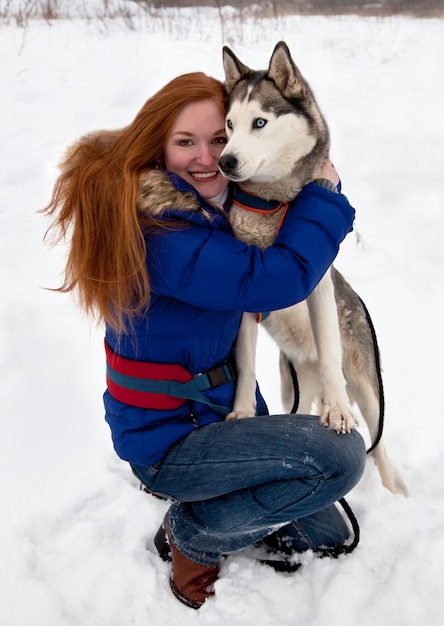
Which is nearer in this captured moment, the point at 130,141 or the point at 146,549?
the point at 130,141

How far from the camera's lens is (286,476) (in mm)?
1670

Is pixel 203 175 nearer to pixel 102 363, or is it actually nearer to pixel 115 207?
pixel 115 207

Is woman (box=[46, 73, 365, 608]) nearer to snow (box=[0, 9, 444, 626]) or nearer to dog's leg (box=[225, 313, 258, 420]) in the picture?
dog's leg (box=[225, 313, 258, 420])


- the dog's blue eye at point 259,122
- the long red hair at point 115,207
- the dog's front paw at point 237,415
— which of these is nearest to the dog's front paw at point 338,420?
the dog's front paw at point 237,415

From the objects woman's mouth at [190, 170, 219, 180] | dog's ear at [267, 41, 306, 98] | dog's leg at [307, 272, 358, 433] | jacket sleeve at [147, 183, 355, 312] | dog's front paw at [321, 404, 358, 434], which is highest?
dog's ear at [267, 41, 306, 98]

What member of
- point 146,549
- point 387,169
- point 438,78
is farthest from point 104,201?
point 438,78

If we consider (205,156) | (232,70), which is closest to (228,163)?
(205,156)

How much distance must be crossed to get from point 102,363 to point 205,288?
162 centimetres

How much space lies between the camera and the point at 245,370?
1.96 m

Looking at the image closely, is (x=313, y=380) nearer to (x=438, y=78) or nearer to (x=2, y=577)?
(x=2, y=577)

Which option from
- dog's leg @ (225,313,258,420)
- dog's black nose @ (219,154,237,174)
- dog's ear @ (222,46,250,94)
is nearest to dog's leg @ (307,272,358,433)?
dog's leg @ (225,313,258,420)

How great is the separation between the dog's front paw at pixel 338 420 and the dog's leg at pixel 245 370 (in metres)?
0.25

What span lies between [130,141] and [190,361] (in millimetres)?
670

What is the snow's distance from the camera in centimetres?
176
